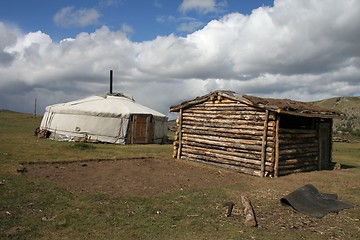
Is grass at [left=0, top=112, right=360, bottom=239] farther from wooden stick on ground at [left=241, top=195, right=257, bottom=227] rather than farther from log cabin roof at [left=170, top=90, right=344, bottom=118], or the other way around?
log cabin roof at [left=170, top=90, right=344, bottom=118]

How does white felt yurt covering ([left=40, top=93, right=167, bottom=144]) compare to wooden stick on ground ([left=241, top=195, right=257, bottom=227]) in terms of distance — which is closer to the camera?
wooden stick on ground ([left=241, top=195, right=257, bottom=227])

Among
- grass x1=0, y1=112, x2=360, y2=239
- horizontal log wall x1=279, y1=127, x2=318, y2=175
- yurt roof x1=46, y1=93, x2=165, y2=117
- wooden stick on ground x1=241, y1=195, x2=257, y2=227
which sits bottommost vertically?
grass x1=0, y1=112, x2=360, y2=239

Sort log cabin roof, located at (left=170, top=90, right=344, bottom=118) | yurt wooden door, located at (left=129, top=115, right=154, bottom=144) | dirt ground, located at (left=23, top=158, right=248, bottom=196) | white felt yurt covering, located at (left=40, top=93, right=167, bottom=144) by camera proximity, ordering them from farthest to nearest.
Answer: yurt wooden door, located at (left=129, top=115, right=154, bottom=144)
white felt yurt covering, located at (left=40, top=93, right=167, bottom=144)
log cabin roof, located at (left=170, top=90, right=344, bottom=118)
dirt ground, located at (left=23, top=158, right=248, bottom=196)

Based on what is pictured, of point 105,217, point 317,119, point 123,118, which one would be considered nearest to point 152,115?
point 123,118

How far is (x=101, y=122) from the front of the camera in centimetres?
2297

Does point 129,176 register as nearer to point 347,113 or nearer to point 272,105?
point 272,105

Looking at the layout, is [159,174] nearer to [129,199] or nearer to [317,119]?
[129,199]

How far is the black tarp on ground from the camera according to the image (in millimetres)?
7992

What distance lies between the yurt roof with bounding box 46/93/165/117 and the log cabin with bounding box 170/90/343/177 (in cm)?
729

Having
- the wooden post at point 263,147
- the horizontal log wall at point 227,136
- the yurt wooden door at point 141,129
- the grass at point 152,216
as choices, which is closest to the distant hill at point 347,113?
the yurt wooden door at point 141,129

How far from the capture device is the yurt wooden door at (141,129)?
2334cm

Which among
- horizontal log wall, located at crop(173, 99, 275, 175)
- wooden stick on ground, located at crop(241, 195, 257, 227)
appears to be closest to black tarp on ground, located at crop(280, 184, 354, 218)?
wooden stick on ground, located at crop(241, 195, 257, 227)

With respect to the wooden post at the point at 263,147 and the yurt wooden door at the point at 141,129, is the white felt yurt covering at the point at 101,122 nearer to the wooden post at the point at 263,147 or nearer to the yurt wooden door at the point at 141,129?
the yurt wooden door at the point at 141,129

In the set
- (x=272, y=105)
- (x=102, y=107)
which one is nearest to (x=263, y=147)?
(x=272, y=105)
